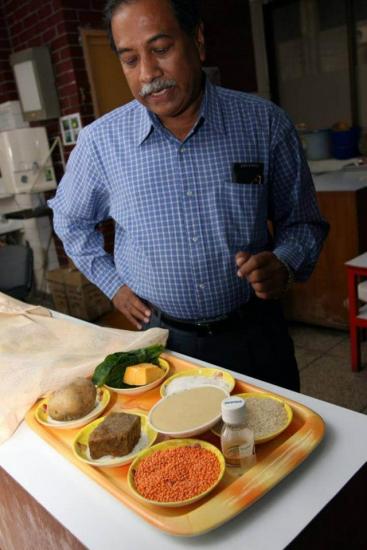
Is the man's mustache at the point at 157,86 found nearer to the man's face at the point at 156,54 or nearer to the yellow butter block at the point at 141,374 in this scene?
the man's face at the point at 156,54

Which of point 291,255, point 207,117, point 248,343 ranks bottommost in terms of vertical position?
point 248,343

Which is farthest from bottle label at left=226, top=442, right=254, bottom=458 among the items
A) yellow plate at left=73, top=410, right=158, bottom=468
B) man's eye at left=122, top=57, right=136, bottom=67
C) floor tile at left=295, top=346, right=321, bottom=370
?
floor tile at left=295, top=346, right=321, bottom=370

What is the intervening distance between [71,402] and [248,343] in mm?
559

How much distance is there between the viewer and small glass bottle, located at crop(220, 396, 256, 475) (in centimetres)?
82

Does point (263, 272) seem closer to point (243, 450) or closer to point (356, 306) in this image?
point (243, 450)

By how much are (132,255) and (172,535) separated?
866 mm

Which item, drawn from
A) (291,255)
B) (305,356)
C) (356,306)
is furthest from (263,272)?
(305,356)

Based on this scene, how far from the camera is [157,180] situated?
1.35 m

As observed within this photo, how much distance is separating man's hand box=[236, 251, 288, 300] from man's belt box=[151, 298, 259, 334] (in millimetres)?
164

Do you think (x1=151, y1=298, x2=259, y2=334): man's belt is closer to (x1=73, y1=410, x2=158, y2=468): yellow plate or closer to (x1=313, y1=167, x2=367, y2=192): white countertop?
(x1=73, y1=410, x2=158, y2=468): yellow plate

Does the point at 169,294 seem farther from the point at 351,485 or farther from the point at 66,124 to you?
the point at 66,124

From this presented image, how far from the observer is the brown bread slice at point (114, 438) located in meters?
0.89

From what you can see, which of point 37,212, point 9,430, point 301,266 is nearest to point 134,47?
point 301,266

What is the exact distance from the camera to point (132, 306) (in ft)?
4.74
